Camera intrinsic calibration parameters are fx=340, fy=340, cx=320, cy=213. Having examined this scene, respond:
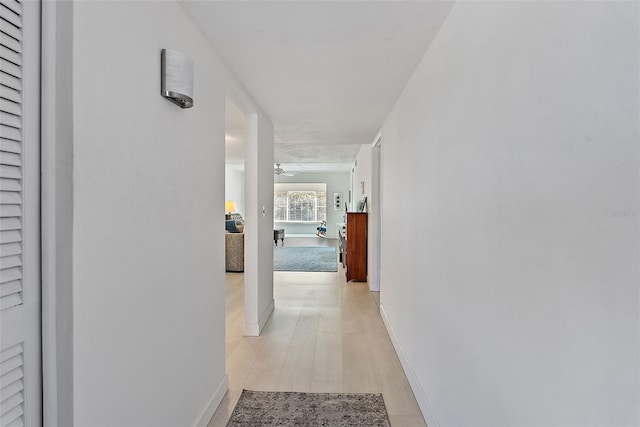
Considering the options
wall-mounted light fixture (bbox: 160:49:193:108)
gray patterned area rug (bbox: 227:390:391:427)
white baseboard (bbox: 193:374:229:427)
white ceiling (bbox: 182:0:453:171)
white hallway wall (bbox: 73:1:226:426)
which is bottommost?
gray patterned area rug (bbox: 227:390:391:427)

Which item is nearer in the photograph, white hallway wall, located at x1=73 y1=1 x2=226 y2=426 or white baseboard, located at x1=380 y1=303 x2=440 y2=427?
white hallway wall, located at x1=73 y1=1 x2=226 y2=426

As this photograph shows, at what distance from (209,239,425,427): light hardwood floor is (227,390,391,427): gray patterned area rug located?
58 mm

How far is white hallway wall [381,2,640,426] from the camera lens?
67 cm

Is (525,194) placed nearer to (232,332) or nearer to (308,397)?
(308,397)

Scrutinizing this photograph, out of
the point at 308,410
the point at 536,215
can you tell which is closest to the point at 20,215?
the point at 536,215

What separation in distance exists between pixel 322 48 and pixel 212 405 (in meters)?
2.19

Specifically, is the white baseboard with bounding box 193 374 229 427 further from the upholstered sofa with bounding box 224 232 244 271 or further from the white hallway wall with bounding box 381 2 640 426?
the upholstered sofa with bounding box 224 232 244 271

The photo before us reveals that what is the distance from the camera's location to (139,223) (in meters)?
1.26

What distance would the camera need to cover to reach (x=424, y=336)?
6.77 ft

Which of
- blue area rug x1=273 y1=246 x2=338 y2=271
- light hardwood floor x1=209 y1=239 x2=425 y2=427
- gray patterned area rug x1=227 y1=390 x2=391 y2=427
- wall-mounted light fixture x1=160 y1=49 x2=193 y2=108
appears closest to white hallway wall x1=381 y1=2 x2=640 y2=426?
gray patterned area rug x1=227 y1=390 x2=391 y2=427

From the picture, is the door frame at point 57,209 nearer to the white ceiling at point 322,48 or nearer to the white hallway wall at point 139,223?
the white hallway wall at point 139,223

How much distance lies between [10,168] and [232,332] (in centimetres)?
280

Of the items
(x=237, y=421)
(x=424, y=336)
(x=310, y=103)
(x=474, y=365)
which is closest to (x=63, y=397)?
(x=237, y=421)

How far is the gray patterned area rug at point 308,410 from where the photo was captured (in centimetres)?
194
